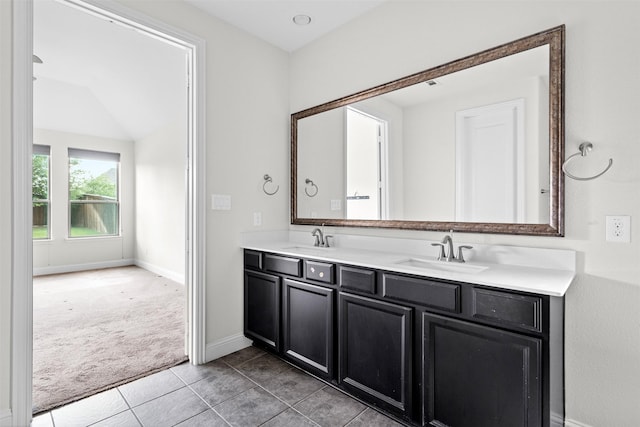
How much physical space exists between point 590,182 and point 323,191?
178 centimetres

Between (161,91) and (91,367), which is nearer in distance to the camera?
(91,367)

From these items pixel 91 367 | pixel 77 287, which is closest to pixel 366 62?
pixel 91 367

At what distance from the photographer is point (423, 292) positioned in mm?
1618

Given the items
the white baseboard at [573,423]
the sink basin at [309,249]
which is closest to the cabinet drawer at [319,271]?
the sink basin at [309,249]

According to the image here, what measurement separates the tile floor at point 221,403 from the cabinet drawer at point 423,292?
0.72 meters

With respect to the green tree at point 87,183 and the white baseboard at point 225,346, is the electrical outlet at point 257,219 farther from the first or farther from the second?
the green tree at point 87,183

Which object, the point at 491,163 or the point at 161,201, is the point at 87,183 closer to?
the point at 161,201

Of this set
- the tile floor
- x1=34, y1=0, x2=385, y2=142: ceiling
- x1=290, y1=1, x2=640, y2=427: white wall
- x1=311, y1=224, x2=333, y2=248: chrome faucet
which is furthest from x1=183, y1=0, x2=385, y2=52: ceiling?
the tile floor

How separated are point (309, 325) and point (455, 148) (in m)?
1.49

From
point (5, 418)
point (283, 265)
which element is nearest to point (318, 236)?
point (283, 265)

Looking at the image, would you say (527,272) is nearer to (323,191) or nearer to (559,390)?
(559,390)

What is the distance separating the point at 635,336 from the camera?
147cm

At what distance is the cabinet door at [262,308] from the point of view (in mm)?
2455

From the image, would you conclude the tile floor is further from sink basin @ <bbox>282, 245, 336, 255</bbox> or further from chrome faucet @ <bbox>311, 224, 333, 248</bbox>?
chrome faucet @ <bbox>311, 224, 333, 248</bbox>
